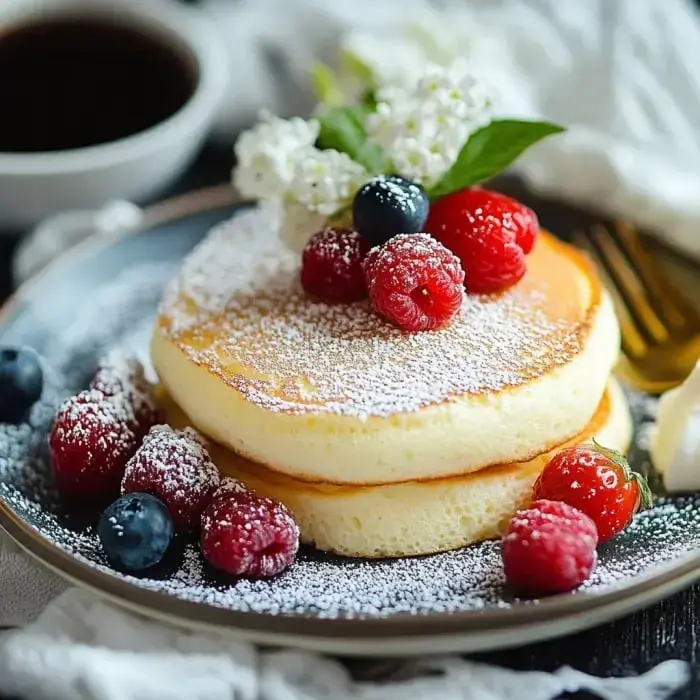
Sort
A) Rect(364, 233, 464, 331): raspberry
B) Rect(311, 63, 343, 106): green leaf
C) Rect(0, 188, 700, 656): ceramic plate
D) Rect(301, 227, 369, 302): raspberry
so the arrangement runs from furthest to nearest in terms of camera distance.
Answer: Rect(311, 63, 343, 106): green leaf < Rect(301, 227, 369, 302): raspberry < Rect(364, 233, 464, 331): raspberry < Rect(0, 188, 700, 656): ceramic plate

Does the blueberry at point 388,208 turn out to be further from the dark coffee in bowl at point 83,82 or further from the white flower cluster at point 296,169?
the dark coffee in bowl at point 83,82

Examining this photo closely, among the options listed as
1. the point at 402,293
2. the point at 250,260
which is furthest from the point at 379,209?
the point at 250,260

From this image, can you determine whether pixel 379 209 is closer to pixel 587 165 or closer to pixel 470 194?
pixel 470 194

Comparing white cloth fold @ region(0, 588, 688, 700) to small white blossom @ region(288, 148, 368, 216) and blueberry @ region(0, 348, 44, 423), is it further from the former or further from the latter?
small white blossom @ region(288, 148, 368, 216)

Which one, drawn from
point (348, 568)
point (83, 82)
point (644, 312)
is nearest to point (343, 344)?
point (348, 568)

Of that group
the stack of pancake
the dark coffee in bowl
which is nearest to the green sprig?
the stack of pancake

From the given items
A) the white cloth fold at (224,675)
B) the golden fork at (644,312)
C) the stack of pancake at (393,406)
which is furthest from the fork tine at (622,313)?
the white cloth fold at (224,675)

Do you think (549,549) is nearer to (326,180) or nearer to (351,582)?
(351,582)
